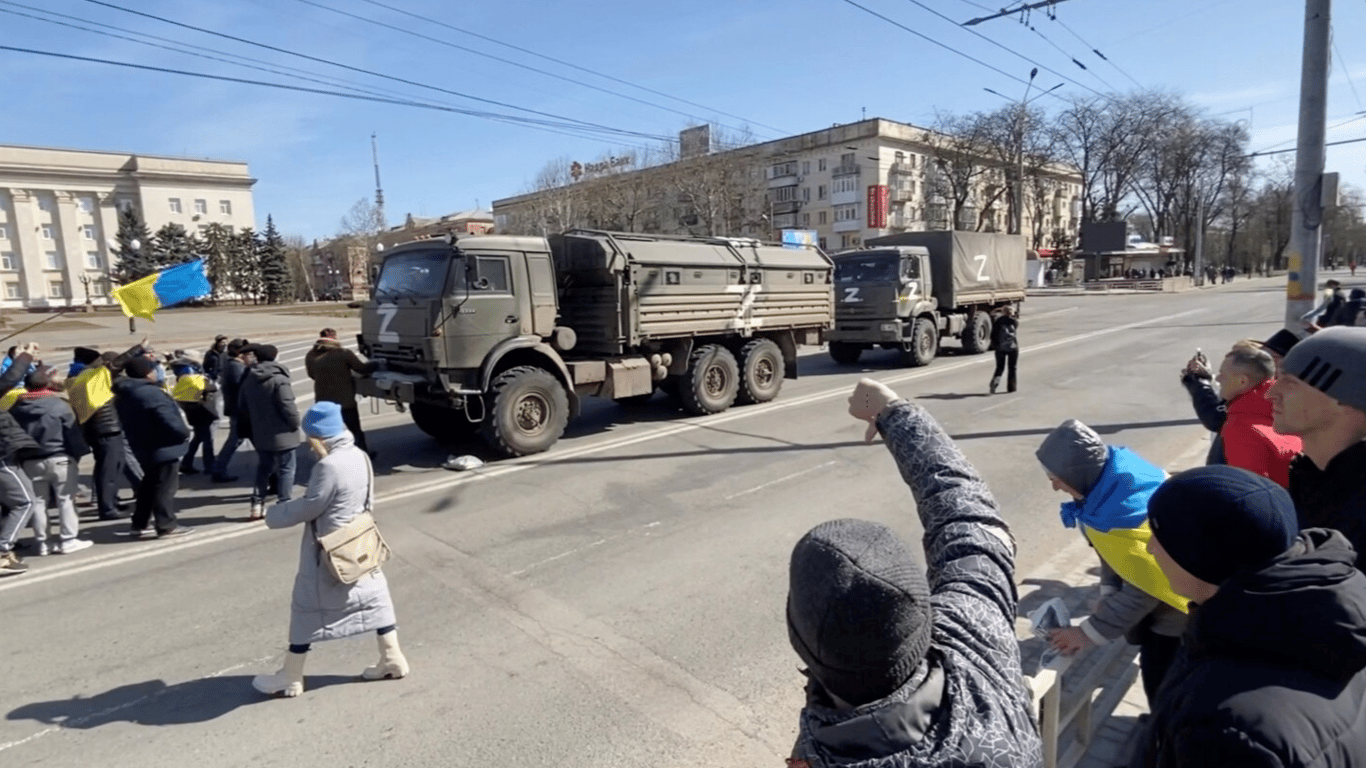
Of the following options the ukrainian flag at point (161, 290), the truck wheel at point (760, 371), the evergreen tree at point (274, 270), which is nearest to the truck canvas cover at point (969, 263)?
the truck wheel at point (760, 371)

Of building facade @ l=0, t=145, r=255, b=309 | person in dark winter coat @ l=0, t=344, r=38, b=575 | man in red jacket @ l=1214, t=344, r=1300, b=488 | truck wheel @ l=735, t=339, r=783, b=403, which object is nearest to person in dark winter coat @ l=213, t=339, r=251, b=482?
person in dark winter coat @ l=0, t=344, r=38, b=575

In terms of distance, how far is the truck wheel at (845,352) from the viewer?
16844 mm

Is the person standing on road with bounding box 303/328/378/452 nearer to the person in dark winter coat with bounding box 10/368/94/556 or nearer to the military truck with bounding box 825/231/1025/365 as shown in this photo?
the person in dark winter coat with bounding box 10/368/94/556

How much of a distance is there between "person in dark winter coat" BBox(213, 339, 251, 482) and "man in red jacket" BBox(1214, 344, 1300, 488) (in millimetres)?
8855

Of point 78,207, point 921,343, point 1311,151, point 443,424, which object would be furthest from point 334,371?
point 78,207

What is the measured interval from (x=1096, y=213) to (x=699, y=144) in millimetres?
35291

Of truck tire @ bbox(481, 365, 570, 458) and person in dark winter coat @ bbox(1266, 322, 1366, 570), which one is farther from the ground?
person in dark winter coat @ bbox(1266, 322, 1366, 570)

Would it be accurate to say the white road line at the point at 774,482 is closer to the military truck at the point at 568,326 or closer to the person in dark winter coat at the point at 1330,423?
the military truck at the point at 568,326

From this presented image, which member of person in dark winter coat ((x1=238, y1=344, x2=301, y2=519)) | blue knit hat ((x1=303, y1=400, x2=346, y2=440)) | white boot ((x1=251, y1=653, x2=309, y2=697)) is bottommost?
white boot ((x1=251, y1=653, x2=309, y2=697))

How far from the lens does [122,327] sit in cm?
3466

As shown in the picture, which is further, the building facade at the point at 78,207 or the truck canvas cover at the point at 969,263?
the building facade at the point at 78,207

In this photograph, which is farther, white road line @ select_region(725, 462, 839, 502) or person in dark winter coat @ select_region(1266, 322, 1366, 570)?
white road line @ select_region(725, 462, 839, 502)

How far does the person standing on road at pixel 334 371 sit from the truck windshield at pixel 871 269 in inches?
427

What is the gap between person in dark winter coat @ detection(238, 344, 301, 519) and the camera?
22.3 ft
